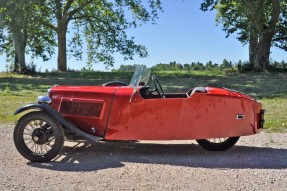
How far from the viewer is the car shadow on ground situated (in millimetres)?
5625

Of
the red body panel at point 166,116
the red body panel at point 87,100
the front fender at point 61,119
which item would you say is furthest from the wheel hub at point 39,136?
the red body panel at point 166,116

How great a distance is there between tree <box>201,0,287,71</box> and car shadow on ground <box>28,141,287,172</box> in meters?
18.8

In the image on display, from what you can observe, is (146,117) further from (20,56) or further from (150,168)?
(20,56)

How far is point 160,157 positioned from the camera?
607 cm

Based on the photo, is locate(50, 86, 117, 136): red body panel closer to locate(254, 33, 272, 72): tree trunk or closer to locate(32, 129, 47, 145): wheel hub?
locate(32, 129, 47, 145): wheel hub

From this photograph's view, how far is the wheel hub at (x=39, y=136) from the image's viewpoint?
587 cm

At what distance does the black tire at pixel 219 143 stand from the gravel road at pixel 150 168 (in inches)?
4.8

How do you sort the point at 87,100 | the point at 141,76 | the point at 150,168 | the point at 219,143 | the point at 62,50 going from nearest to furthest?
1. the point at 150,168
2. the point at 87,100
3. the point at 141,76
4. the point at 219,143
5. the point at 62,50

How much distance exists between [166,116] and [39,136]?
5.89ft

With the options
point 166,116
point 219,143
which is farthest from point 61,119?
point 219,143

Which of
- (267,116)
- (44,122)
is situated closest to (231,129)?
(44,122)

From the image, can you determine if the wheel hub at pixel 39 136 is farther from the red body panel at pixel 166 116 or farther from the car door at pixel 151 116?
the car door at pixel 151 116

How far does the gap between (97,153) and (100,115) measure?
0.60 meters

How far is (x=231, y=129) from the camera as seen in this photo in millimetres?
6156
